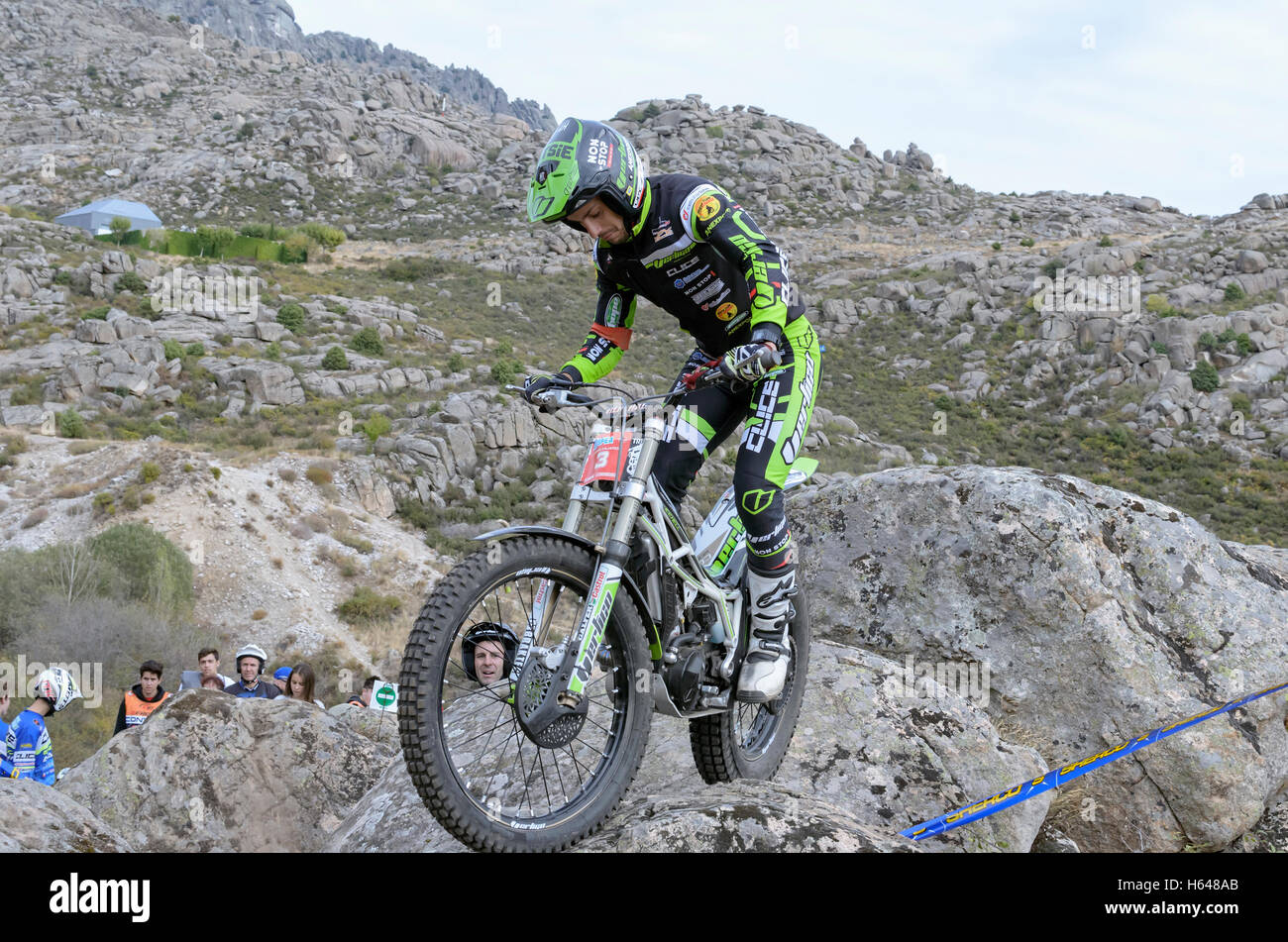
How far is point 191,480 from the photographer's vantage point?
25234mm

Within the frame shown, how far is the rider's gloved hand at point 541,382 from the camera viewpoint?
14.8 feet

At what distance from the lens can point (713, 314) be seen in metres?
4.85

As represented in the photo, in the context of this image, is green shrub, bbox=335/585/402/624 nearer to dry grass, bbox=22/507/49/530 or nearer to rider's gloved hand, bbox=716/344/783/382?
dry grass, bbox=22/507/49/530

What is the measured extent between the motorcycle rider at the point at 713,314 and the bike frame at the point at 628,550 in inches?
6.9

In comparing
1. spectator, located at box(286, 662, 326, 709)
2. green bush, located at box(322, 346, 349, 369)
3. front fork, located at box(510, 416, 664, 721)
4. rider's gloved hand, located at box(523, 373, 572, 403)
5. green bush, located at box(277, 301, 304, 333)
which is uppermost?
green bush, located at box(277, 301, 304, 333)

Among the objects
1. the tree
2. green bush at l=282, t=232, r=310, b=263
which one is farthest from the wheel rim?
the tree

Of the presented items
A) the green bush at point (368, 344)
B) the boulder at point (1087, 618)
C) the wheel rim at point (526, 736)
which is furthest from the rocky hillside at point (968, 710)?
the green bush at point (368, 344)

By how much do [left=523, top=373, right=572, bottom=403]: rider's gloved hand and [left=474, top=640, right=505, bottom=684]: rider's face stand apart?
1275 millimetres

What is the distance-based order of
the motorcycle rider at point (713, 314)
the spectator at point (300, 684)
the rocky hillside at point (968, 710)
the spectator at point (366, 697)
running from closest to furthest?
the motorcycle rider at point (713, 314) < the rocky hillside at point (968, 710) < the spectator at point (300, 684) < the spectator at point (366, 697)

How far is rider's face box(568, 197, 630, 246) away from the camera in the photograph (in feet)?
14.3

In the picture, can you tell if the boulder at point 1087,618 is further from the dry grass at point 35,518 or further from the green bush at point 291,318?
the green bush at point 291,318
